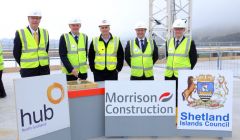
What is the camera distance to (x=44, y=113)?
438 centimetres

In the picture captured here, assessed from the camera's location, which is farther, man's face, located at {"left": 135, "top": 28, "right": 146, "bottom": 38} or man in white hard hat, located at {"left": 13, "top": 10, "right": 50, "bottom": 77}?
man's face, located at {"left": 135, "top": 28, "right": 146, "bottom": 38}

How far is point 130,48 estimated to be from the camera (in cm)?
580

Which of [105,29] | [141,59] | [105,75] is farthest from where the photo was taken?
[105,75]

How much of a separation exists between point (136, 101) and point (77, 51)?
146cm

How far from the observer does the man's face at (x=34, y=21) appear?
210 inches

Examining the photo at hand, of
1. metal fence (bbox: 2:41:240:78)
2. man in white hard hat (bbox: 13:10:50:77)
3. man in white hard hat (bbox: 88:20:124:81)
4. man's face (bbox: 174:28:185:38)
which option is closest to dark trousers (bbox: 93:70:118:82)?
man in white hard hat (bbox: 88:20:124:81)

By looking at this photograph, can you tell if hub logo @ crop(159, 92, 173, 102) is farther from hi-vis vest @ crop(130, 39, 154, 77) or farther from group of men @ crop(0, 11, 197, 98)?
hi-vis vest @ crop(130, 39, 154, 77)

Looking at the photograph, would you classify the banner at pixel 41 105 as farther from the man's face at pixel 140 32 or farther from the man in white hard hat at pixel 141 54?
the man's face at pixel 140 32

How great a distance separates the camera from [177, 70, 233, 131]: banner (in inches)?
197

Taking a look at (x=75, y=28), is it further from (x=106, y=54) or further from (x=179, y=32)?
(x=179, y=32)

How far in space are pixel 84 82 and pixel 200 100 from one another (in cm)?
188

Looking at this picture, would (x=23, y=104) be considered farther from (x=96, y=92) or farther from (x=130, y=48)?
(x=130, y=48)

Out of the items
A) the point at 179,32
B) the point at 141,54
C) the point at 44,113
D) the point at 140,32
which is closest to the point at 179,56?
the point at 179,32

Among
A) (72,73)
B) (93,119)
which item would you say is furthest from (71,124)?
(72,73)
